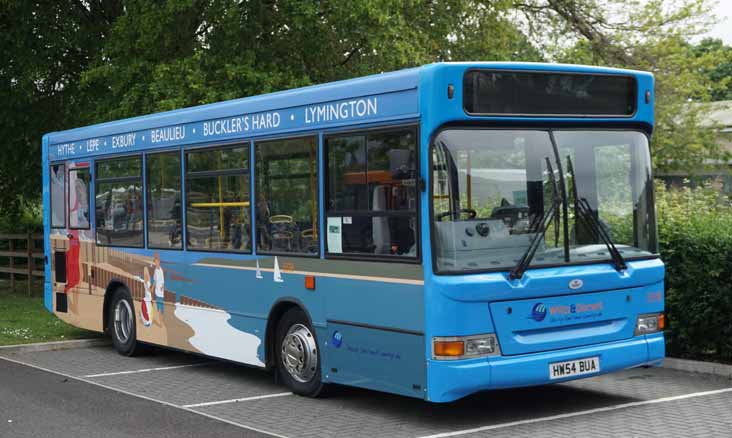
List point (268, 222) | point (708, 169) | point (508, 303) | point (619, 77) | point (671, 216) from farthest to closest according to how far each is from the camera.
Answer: point (708, 169) → point (671, 216) → point (268, 222) → point (619, 77) → point (508, 303)

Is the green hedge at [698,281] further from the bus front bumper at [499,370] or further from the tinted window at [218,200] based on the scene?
the tinted window at [218,200]

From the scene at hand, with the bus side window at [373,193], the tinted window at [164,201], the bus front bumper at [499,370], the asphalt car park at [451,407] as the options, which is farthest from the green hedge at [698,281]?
the tinted window at [164,201]

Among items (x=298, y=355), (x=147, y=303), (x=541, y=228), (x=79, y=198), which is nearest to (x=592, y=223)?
(x=541, y=228)

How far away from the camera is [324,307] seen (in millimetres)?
9930

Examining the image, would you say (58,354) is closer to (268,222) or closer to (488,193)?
(268,222)

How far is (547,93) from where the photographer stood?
9.05 meters

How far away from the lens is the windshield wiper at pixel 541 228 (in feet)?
28.3

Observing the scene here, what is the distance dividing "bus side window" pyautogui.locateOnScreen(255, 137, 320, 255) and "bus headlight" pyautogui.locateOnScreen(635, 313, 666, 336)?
3005 mm

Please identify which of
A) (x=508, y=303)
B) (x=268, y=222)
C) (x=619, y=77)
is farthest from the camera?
(x=268, y=222)

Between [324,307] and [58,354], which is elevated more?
[324,307]

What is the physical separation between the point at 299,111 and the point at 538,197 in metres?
2.71

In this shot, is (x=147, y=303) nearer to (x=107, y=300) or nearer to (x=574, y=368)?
(x=107, y=300)

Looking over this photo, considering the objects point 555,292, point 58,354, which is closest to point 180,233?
point 58,354

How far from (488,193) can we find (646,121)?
197 centimetres
